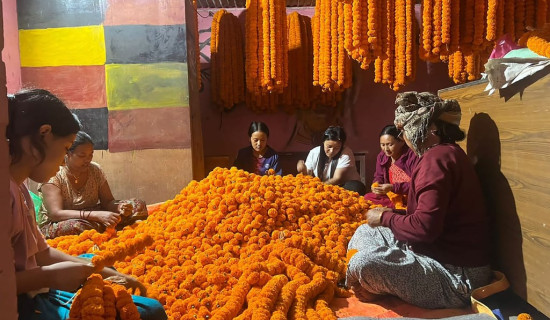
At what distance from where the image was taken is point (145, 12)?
4578mm

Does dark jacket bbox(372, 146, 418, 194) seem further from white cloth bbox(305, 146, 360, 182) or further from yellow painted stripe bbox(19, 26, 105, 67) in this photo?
yellow painted stripe bbox(19, 26, 105, 67)

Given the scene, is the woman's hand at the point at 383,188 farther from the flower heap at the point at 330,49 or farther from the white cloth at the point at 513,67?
the white cloth at the point at 513,67

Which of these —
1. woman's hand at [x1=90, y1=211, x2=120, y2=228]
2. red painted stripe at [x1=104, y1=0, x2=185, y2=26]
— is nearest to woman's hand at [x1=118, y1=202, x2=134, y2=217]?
woman's hand at [x1=90, y1=211, x2=120, y2=228]

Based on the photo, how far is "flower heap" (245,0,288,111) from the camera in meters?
5.23

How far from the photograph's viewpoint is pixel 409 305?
255cm

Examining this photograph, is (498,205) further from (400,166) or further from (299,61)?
(299,61)

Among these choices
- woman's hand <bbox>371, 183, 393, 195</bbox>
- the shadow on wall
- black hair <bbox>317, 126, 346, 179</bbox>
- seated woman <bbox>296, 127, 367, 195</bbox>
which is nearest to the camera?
the shadow on wall

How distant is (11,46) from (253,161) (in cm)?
292

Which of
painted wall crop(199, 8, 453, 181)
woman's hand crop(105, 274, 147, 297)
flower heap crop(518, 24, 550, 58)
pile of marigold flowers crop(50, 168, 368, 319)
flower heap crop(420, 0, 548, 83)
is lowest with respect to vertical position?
pile of marigold flowers crop(50, 168, 368, 319)

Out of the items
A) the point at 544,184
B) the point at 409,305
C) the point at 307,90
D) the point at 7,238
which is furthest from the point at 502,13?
the point at 307,90

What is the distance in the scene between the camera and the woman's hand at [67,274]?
1.50 m

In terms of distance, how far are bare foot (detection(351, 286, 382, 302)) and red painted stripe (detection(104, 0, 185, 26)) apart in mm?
3264

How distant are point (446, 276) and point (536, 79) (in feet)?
3.72

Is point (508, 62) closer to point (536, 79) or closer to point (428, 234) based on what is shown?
point (536, 79)
